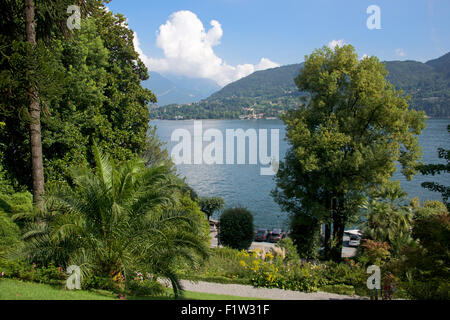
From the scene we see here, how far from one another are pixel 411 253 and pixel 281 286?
405cm

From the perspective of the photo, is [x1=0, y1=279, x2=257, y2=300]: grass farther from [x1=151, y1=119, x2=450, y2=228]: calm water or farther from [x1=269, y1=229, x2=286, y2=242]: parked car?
[x1=269, y1=229, x2=286, y2=242]: parked car

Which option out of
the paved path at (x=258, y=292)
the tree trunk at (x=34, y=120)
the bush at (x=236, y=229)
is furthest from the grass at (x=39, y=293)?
the bush at (x=236, y=229)

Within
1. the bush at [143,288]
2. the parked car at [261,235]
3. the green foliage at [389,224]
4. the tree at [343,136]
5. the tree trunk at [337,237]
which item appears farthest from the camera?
the parked car at [261,235]

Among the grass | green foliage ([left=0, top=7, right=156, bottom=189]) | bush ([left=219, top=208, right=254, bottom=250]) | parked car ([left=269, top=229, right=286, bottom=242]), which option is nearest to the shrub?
the grass

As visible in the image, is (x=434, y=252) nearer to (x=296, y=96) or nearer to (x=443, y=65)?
(x=296, y=96)

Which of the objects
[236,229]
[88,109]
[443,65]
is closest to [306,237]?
[236,229]

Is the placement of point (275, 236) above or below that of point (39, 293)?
below

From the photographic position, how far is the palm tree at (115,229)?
708cm

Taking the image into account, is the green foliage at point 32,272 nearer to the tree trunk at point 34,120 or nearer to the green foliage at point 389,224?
the tree trunk at point 34,120

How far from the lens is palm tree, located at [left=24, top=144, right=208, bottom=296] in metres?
7.08

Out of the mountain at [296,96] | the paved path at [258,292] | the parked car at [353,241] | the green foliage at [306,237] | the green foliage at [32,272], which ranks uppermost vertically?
the mountain at [296,96]

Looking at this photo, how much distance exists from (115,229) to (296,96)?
158 metres

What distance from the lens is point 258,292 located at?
9.30m

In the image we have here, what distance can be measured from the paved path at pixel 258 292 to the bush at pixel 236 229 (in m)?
7.94
